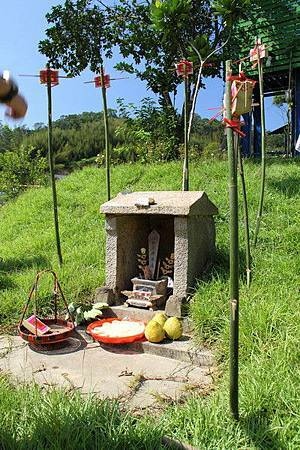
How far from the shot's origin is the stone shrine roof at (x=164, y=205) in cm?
392

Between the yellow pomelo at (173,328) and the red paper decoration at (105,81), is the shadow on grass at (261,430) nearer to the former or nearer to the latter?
the yellow pomelo at (173,328)

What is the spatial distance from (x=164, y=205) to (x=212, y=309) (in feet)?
3.23

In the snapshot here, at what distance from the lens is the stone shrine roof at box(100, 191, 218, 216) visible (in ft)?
12.9

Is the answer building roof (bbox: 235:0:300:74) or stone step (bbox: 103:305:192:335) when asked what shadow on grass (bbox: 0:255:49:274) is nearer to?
stone step (bbox: 103:305:192:335)

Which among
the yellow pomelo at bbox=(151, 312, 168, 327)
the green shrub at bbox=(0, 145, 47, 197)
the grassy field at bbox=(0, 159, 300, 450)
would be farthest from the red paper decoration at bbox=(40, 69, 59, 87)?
the green shrub at bbox=(0, 145, 47, 197)

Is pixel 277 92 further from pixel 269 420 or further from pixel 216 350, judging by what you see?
pixel 269 420

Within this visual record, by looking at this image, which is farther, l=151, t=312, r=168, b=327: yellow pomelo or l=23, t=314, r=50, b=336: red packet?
l=151, t=312, r=168, b=327: yellow pomelo

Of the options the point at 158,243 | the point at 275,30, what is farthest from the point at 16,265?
the point at 275,30

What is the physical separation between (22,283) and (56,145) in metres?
17.4

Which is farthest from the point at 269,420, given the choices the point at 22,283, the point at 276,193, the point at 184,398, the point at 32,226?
the point at 32,226

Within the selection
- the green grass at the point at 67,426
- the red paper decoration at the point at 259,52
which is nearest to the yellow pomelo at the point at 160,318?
the green grass at the point at 67,426

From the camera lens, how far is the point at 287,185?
6105mm

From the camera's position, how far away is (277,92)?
532 inches

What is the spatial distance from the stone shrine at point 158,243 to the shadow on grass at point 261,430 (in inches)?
62.8
